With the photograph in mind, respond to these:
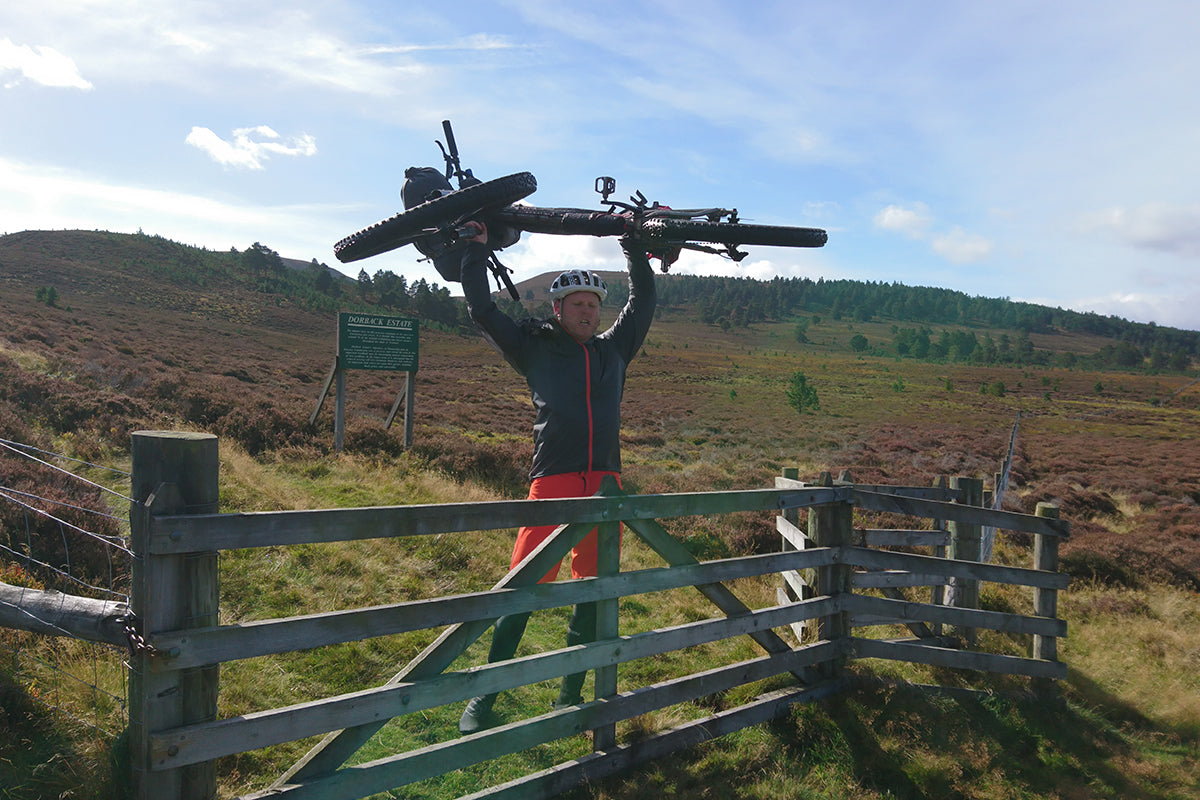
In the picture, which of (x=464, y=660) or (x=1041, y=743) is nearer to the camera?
(x=1041, y=743)

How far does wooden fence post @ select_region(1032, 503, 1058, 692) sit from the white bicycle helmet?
11.9 feet

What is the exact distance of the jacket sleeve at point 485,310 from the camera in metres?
3.92

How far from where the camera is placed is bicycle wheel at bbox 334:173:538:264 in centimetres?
418

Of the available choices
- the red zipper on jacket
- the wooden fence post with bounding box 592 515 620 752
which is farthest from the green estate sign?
the wooden fence post with bounding box 592 515 620 752

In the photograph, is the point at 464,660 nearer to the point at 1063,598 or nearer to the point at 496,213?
the point at 496,213

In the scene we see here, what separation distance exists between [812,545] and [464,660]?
260 cm

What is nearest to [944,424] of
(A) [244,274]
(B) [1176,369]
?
(A) [244,274]

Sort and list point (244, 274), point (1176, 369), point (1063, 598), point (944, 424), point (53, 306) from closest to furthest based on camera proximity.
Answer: point (1063, 598) < point (944, 424) < point (53, 306) < point (244, 274) < point (1176, 369)

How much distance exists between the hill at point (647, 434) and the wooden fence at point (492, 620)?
436mm

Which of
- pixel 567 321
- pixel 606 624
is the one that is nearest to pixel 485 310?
pixel 567 321

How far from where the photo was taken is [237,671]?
420 cm

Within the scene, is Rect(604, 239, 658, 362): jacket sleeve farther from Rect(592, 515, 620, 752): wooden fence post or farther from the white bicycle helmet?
Rect(592, 515, 620, 752): wooden fence post

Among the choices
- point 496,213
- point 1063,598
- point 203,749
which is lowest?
point 1063,598

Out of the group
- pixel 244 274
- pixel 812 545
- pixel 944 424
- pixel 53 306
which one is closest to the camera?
pixel 812 545
